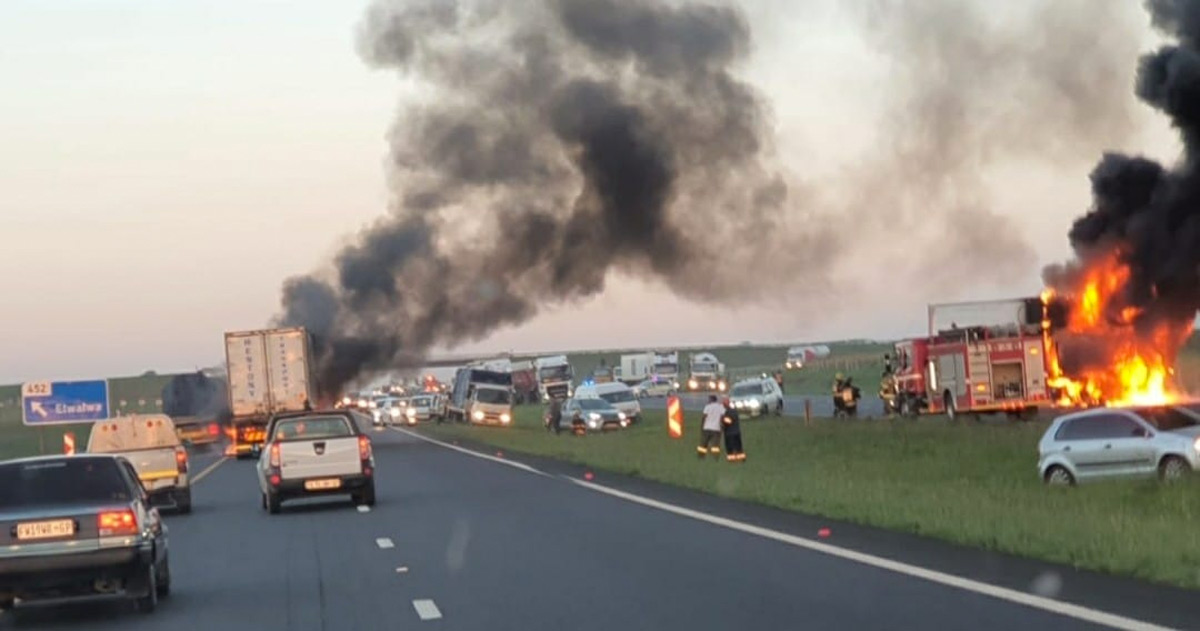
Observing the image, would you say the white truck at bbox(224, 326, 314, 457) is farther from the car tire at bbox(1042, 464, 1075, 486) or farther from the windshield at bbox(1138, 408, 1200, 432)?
the windshield at bbox(1138, 408, 1200, 432)

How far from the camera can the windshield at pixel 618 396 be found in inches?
2896

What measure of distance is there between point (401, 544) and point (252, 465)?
119 ft

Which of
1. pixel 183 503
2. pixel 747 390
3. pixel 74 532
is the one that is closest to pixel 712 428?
pixel 183 503

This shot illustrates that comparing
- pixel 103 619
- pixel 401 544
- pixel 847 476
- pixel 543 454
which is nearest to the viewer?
pixel 103 619

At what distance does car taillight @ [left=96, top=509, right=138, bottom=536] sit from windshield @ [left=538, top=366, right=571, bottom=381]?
107m

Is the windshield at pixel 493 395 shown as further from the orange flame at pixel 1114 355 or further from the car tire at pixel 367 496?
the car tire at pixel 367 496

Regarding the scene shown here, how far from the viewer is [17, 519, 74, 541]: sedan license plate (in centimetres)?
1572

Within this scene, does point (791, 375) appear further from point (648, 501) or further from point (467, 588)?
point (467, 588)

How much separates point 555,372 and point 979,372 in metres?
70.6

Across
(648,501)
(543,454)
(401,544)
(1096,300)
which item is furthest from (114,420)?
(1096,300)

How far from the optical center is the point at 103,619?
16219 millimetres

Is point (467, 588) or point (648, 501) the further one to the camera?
point (648, 501)

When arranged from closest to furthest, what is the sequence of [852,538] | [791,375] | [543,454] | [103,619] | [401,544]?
[103,619] < [852,538] < [401,544] < [543,454] < [791,375]

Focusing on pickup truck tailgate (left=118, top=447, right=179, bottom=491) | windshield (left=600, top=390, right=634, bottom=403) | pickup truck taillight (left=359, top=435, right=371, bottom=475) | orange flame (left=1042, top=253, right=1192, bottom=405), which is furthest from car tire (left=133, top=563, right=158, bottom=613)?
windshield (left=600, top=390, right=634, bottom=403)
